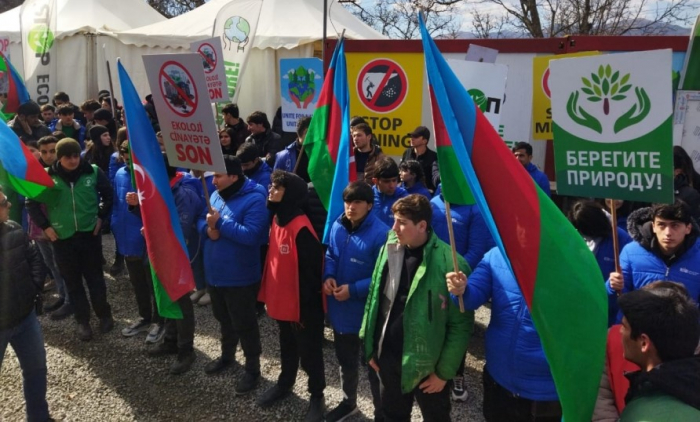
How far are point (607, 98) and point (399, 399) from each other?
6.18ft

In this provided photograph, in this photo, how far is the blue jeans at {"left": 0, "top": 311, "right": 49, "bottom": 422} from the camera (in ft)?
12.1

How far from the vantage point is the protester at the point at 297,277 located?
146 inches

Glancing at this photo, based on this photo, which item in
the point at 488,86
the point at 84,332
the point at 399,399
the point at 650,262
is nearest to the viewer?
the point at 399,399

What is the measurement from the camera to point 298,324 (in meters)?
3.78

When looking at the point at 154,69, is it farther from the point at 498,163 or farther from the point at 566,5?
the point at 566,5

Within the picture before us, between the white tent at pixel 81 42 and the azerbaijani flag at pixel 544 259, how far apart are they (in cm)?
1224

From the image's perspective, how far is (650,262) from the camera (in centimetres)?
327

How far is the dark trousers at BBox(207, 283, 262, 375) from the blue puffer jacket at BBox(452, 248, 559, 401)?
1871mm

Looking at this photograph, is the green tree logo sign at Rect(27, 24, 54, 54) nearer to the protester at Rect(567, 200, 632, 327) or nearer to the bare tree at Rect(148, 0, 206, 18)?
the protester at Rect(567, 200, 632, 327)

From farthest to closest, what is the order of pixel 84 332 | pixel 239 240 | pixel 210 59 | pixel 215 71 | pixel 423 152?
pixel 210 59 → pixel 215 71 → pixel 423 152 → pixel 84 332 → pixel 239 240

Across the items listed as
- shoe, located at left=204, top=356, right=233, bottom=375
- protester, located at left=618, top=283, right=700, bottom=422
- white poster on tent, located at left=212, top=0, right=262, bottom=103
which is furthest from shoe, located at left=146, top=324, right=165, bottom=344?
white poster on tent, located at left=212, top=0, right=262, bottom=103

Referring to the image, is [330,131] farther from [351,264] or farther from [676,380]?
[676,380]

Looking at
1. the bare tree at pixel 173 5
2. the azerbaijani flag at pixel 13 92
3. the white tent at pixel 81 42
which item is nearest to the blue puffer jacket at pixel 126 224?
the azerbaijani flag at pixel 13 92

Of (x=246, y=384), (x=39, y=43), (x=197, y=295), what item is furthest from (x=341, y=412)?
(x=39, y=43)
